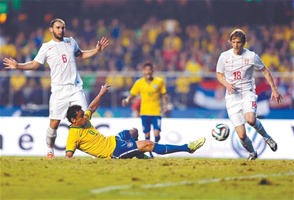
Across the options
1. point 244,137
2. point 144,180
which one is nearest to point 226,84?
point 244,137

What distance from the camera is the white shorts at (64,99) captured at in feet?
58.4

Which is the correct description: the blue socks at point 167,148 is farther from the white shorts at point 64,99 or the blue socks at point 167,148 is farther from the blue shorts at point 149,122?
the blue shorts at point 149,122

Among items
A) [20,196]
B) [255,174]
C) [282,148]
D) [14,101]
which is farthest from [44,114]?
[20,196]

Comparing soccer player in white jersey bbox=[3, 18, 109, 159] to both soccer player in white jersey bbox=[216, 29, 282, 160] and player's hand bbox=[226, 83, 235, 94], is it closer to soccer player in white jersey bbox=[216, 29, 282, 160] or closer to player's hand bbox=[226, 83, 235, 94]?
soccer player in white jersey bbox=[216, 29, 282, 160]

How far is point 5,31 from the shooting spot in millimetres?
34375

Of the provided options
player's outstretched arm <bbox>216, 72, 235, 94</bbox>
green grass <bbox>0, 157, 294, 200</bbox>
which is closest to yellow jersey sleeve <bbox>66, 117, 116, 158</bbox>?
green grass <bbox>0, 157, 294, 200</bbox>

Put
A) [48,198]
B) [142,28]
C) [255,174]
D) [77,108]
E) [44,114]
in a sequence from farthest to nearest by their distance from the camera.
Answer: [142,28]
[44,114]
[77,108]
[255,174]
[48,198]

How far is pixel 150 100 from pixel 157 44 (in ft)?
33.9

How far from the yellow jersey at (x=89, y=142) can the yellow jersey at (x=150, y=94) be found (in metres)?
6.36

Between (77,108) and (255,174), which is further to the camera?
(77,108)

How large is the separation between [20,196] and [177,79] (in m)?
17.8

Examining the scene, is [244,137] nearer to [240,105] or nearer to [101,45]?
[240,105]

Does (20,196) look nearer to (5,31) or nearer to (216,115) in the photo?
(216,115)

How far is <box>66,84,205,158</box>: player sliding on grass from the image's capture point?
16344 mm
